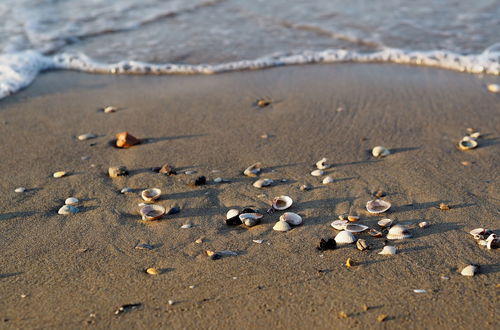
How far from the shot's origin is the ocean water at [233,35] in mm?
6164

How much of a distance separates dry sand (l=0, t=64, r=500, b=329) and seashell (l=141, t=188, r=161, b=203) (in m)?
0.07

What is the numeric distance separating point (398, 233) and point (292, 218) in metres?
0.64

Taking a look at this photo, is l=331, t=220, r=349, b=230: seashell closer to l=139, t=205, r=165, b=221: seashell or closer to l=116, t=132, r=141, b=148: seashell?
l=139, t=205, r=165, b=221: seashell

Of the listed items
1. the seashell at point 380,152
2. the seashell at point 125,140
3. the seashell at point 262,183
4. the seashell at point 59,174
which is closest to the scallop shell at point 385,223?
the seashell at point 262,183

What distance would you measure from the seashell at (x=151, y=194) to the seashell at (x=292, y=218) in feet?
2.89

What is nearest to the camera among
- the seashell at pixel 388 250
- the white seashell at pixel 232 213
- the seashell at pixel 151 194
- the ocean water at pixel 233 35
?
the seashell at pixel 388 250

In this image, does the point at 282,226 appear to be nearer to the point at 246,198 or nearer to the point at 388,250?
the point at 246,198

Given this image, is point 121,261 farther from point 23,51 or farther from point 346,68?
point 23,51

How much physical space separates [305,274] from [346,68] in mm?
3771

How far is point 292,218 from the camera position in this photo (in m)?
3.21

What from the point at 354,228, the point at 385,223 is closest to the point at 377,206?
the point at 385,223

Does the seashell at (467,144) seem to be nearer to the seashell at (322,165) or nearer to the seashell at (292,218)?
the seashell at (322,165)

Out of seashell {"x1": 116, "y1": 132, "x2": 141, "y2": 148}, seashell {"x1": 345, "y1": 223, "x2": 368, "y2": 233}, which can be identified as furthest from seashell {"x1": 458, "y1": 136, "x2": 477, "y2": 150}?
seashell {"x1": 116, "y1": 132, "x2": 141, "y2": 148}

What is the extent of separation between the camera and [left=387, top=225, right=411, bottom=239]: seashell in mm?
3020
